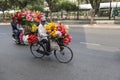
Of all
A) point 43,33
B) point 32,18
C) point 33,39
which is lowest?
point 33,39

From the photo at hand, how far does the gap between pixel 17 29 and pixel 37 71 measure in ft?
24.8

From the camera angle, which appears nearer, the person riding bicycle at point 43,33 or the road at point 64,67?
the road at point 64,67

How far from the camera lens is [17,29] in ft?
51.0

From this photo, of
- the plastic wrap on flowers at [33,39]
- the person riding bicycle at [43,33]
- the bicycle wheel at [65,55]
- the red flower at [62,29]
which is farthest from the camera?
the plastic wrap on flowers at [33,39]

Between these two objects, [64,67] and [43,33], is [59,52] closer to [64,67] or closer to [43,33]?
[43,33]

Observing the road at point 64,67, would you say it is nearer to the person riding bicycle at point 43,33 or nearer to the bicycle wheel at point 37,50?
the bicycle wheel at point 37,50

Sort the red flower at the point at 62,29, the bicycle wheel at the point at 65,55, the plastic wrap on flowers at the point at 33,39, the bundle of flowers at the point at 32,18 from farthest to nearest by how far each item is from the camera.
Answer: the bundle of flowers at the point at 32,18 → the plastic wrap on flowers at the point at 33,39 → the red flower at the point at 62,29 → the bicycle wheel at the point at 65,55

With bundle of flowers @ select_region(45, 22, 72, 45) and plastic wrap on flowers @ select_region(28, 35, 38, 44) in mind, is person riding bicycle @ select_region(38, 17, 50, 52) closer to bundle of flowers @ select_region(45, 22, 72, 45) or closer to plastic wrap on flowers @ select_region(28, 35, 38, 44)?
bundle of flowers @ select_region(45, 22, 72, 45)

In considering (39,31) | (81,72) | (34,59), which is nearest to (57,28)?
(39,31)

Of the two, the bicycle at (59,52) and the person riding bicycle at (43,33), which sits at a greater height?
the person riding bicycle at (43,33)

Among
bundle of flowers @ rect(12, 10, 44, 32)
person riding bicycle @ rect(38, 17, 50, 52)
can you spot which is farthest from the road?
bundle of flowers @ rect(12, 10, 44, 32)

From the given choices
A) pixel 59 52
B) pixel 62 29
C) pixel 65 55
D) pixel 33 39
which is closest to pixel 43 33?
pixel 33 39

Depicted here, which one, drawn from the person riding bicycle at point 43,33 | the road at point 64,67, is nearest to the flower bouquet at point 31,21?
the person riding bicycle at point 43,33

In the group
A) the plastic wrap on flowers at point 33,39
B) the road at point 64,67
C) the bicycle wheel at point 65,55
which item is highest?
the plastic wrap on flowers at point 33,39
